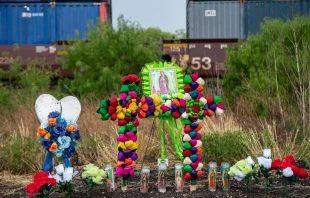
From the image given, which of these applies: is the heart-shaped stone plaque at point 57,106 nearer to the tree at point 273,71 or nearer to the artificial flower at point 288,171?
the artificial flower at point 288,171

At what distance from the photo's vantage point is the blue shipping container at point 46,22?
20469 mm

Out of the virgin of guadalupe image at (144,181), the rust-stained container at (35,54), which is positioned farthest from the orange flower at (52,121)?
the rust-stained container at (35,54)

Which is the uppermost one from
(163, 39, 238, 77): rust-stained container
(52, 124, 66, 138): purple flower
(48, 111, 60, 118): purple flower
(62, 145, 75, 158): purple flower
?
(163, 39, 238, 77): rust-stained container

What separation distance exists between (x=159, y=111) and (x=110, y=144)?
1989 mm

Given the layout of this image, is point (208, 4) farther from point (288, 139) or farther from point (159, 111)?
point (159, 111)

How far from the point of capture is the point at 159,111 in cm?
519

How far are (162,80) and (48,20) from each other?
52.0 feet

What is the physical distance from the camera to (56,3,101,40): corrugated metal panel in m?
20.5

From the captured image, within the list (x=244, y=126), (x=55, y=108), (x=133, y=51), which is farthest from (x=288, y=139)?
(x=133, y=51)

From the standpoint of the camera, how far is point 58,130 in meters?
4.92

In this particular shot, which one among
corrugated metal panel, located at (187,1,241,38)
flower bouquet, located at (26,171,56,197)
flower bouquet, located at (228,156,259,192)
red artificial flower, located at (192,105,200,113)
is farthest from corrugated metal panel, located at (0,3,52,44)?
flower bouquet, located at (228,156,259,192)

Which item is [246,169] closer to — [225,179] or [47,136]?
[225,179]

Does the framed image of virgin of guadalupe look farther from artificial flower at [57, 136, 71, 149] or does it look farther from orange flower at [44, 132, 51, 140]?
orange flower at [44, 132, 51, 140]

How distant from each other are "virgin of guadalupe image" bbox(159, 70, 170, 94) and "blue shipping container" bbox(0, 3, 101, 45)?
49.9 ft
